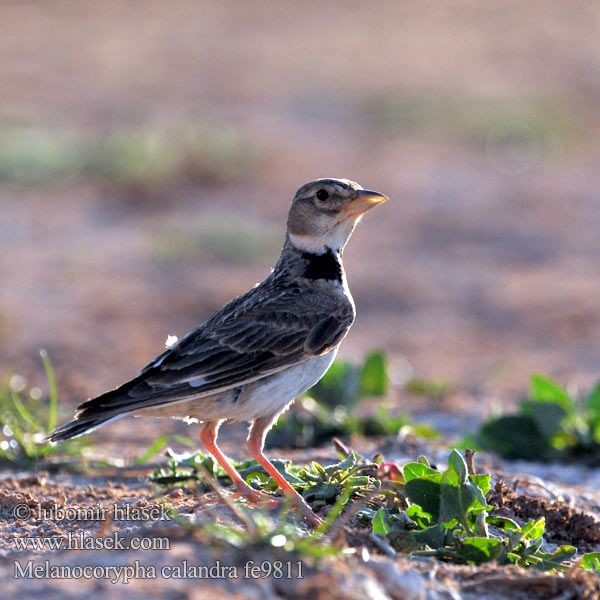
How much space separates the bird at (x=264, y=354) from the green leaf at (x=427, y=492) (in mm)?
427

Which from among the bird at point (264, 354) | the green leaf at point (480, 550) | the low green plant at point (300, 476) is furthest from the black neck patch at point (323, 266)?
the green leaf at point (480, 550)

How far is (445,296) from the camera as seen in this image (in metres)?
12.1

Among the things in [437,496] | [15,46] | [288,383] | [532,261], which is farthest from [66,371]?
[15,46]

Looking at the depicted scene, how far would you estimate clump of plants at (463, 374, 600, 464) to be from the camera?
694 centimetres

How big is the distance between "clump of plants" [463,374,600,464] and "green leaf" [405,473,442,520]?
227 centimetres

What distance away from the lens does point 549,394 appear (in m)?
6.99

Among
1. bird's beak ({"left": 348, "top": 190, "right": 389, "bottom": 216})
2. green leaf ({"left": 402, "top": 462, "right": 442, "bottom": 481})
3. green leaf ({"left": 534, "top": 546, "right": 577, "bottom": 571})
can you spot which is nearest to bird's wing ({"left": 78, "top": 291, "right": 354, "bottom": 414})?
bird's beak ({"left": 348, "top": 190, "right": 389, "bottom": 216})

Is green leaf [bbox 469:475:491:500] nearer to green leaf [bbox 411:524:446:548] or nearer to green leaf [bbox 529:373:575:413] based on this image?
green leaf [bbox 411:524:446:548]

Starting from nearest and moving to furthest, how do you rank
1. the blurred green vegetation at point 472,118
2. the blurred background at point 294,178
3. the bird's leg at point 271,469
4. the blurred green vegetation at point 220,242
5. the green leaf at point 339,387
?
the bird's leg at point 271,469, the green leaf at point 339,387, the blurred background at point 294,178, the blurred green vegetation at point 220,242, the blurred green vegetation at point 472,118

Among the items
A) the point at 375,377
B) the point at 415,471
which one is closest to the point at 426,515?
the point at 415,471

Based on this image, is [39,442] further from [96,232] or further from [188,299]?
[96,232]

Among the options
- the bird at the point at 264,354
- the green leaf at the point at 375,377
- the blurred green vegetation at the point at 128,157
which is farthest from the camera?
the blurred green vegetation at the point at 128,157

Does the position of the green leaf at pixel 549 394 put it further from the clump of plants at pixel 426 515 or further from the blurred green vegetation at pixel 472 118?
the blurred green vegetation at pixel 472 118

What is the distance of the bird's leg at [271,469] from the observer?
4.79m
